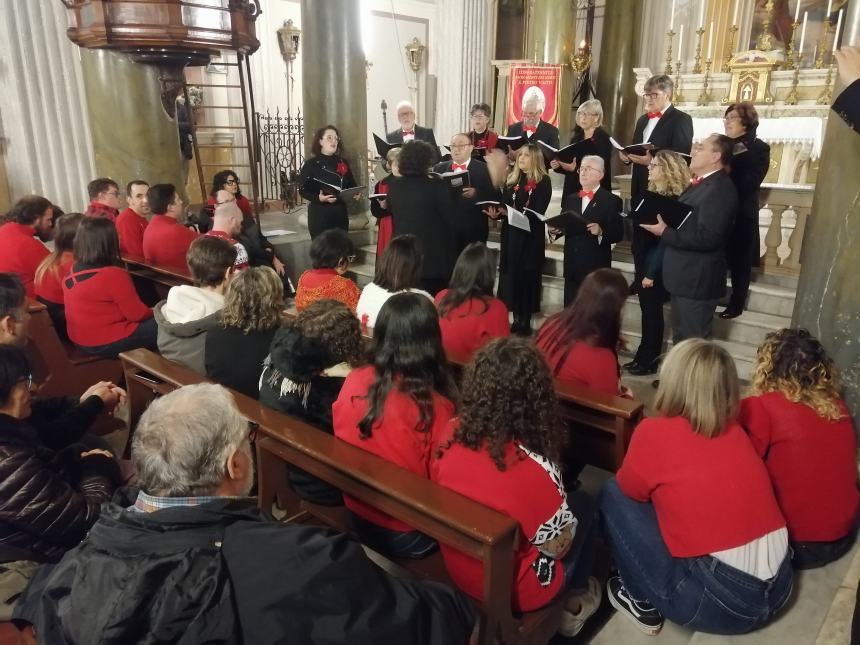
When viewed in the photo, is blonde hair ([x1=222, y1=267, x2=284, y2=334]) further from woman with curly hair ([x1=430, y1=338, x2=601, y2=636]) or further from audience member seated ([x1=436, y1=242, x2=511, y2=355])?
woman with curly hair ([x1=430, y1=338, x2=601, y2=636])

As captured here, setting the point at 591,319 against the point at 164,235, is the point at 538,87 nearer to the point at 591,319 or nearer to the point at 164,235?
the point at 164,235

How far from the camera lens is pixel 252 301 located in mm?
2545

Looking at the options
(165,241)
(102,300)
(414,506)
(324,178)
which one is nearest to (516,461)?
(414,506)

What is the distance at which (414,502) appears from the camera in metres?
1.57

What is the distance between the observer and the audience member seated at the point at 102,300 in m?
3.39

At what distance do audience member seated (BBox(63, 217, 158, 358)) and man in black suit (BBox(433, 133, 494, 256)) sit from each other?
209cm

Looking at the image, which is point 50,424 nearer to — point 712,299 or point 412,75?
point 712,299

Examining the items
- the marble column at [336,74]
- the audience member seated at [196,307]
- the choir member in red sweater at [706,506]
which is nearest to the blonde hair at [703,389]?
the choir member in red sweater at [706,506]

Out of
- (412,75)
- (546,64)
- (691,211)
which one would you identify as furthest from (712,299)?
(412,75)

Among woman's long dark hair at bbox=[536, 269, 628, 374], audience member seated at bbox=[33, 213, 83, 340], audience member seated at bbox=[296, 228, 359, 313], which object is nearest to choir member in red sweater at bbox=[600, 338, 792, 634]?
woman's long dark hair at bbox=[536, 269, 628, 374]

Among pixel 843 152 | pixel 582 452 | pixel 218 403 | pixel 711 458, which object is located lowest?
pixel 582 452

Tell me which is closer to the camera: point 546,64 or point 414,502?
point 414,502

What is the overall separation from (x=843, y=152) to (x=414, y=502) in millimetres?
2233

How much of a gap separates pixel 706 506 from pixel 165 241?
378 cm
